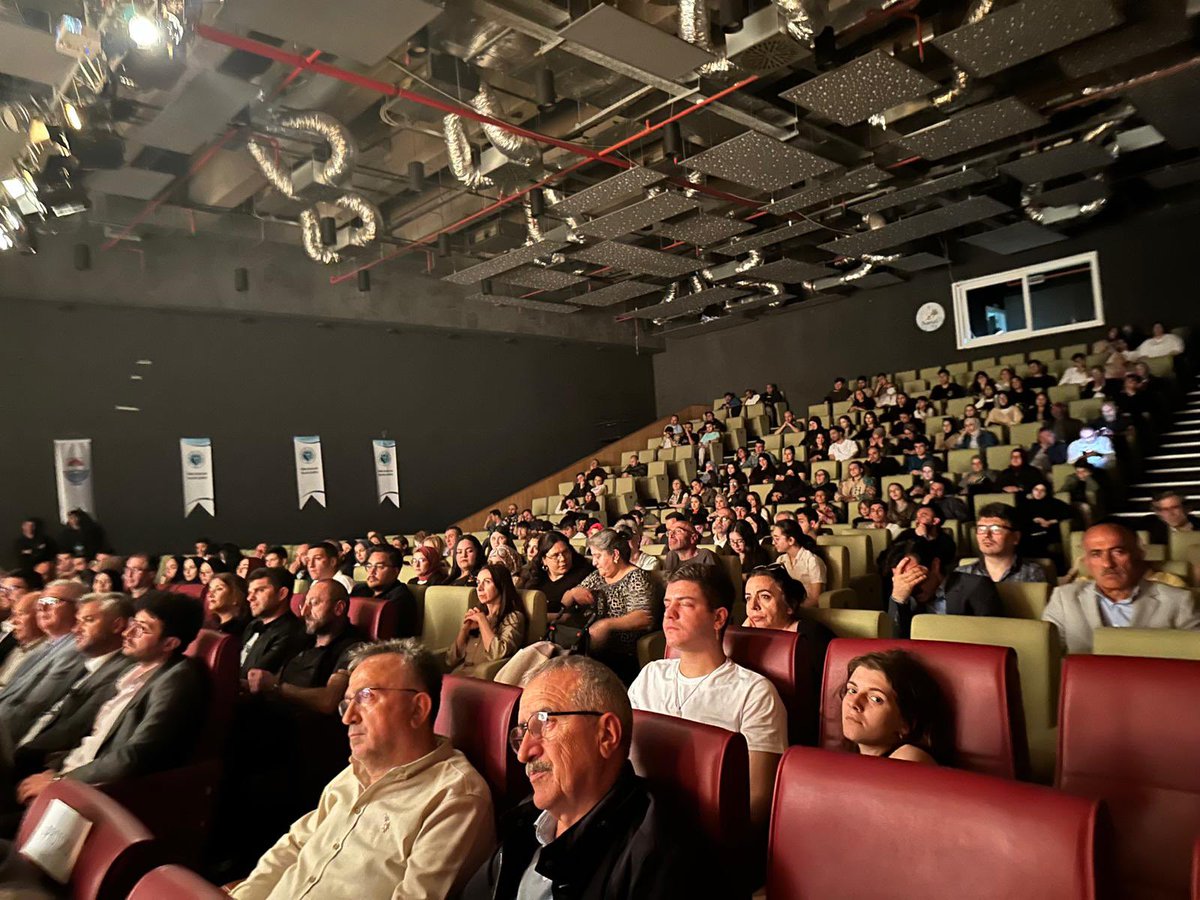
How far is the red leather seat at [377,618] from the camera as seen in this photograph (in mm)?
3691

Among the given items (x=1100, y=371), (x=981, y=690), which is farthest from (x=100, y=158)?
(x=1100, y=371)

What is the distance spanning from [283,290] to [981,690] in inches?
400

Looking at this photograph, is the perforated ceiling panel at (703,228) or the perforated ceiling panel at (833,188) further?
the perforated ceiling panel at (703,228)

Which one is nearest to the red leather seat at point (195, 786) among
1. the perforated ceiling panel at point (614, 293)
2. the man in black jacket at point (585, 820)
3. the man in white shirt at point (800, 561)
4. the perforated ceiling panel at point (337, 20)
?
the man in black jacket at point (585, 820)

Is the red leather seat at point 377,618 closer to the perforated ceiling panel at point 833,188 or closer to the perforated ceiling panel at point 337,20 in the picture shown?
the perforated ceiling panel at point 337,20

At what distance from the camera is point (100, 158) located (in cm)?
534

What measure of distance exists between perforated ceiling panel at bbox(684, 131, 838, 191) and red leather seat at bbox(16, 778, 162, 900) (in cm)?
597

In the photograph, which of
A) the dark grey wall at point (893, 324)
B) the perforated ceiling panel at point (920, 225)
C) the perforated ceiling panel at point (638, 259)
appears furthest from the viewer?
the dark grey wall at point (893, 324)

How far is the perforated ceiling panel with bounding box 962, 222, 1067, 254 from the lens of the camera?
9.60m

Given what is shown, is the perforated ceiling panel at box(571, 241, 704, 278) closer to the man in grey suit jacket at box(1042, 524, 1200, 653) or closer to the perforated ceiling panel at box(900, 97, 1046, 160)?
the perforated ceiling panel at box(900, 97, 1046, 160)

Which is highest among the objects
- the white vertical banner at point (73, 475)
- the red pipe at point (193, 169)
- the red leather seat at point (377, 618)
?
the red pipe at point (193, 169)

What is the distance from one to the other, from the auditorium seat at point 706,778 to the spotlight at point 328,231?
25.2 feet

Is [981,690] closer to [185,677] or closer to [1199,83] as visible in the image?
A: [185,677]

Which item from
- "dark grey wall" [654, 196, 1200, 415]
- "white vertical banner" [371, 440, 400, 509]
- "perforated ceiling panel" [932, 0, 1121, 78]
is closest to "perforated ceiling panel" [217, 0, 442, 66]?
"perforated ceiling panel" [932, 0, 1121, 78]
